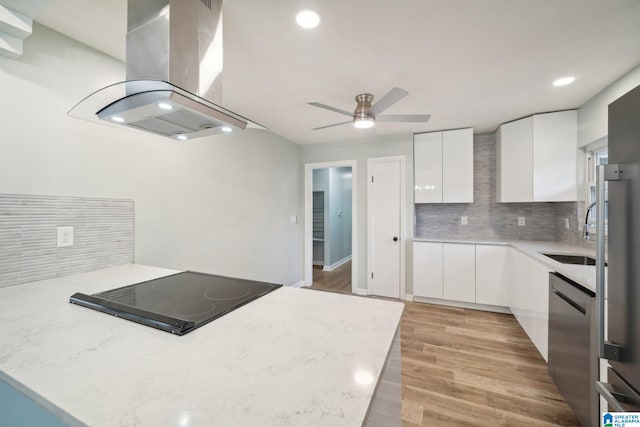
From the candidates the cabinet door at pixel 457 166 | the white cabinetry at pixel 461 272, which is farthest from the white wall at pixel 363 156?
the cabinet door at pixel 457 166

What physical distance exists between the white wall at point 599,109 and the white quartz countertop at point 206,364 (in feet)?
8.37

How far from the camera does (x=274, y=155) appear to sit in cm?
352

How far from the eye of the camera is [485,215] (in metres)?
3.53

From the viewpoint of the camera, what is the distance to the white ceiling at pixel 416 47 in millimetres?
1325

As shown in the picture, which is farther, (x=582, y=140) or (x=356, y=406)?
(x=582, y=140)

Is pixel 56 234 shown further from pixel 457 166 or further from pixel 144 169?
pixel 457 166

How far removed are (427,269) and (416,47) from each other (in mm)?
2669

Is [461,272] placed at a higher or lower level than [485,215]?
lower

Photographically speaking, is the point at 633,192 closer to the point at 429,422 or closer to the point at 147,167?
the point at 429,422

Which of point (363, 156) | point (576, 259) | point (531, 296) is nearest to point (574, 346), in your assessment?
point (531, 296)

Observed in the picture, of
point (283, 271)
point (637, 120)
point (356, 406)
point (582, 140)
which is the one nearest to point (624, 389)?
point (637, 120)

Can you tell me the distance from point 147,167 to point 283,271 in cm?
231

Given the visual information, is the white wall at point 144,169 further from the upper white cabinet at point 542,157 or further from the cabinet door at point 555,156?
the cabinet door at point 555,156

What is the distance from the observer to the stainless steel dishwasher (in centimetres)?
135
